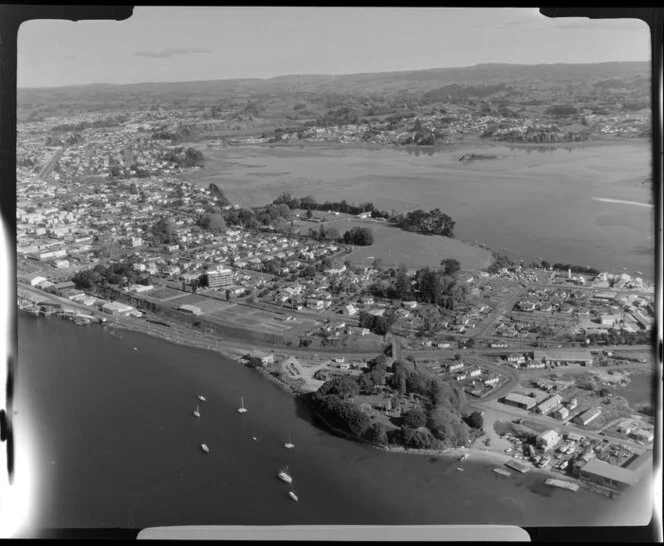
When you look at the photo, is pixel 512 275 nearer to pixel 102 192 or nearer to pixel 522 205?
pixel 522 205

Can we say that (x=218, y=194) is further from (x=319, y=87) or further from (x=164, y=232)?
(x=319, y=87)

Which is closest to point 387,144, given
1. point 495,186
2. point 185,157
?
point 495,186

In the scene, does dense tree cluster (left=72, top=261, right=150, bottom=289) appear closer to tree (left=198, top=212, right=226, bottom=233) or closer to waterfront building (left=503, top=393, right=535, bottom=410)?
tree (left=198, top=212, right=226, bottom=233)

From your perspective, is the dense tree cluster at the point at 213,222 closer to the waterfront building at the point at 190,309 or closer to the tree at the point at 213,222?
the tree at the point at 213,222

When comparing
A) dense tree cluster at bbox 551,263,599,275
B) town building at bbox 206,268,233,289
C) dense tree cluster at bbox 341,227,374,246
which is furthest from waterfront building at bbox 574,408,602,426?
town building at bbox 206,268,233,289

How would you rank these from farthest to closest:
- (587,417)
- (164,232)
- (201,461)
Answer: (164,232)
(201,461)
(587,417)
